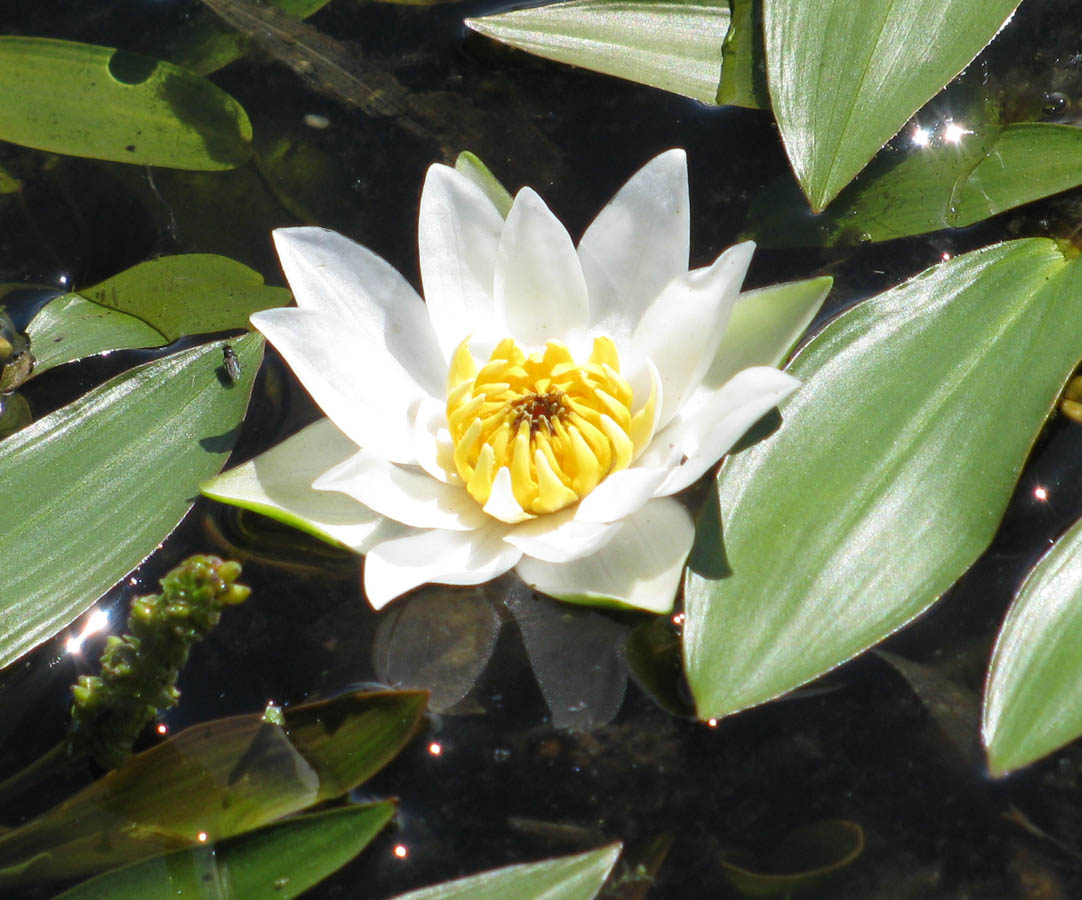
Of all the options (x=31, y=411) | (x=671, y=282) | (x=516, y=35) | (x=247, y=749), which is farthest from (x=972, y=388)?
(x=31, y=411)

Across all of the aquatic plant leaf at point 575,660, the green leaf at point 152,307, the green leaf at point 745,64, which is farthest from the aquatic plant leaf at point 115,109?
the aquatic plant leaf at point 575,660

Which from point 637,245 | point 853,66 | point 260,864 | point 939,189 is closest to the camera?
point 260,864

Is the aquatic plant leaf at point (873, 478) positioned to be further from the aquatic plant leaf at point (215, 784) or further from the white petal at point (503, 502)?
the aquatic plant leaf at point (215, 784)

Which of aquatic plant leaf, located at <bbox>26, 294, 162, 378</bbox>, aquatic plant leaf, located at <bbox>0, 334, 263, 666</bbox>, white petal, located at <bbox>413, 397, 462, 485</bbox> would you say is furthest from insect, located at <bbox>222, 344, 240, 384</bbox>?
white petal, located at <bbox>413, 397, 462, 485</bbox>

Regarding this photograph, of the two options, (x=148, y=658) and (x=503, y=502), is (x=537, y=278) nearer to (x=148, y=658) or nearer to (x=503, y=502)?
(x=503, y=502)

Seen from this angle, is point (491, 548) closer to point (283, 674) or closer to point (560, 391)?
point (560, 391)

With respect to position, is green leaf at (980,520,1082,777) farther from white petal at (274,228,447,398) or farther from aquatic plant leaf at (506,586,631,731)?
white petal at (274,228,447,398)

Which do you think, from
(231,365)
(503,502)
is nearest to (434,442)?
(503,502)
